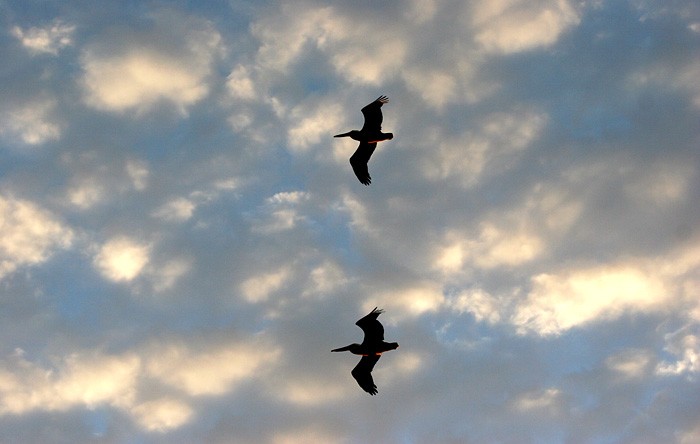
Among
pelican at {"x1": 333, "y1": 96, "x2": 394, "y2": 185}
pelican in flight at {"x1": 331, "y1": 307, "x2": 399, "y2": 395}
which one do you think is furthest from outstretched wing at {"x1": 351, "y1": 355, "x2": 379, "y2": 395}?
pelican at {"x1": 333, "y1": 96, "x2": 394, "y2": 185}

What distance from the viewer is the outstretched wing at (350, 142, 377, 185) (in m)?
39.2

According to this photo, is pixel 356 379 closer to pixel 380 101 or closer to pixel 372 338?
pixel 372 338

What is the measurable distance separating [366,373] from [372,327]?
8.32ft

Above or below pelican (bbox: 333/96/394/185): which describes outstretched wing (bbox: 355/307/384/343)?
below

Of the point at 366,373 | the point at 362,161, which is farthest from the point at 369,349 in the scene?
the point at 362,161

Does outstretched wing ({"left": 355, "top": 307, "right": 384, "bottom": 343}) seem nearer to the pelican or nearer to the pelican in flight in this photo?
the pelican in flight

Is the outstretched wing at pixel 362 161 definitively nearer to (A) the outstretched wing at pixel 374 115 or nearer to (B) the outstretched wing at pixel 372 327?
(A) the outstretched wing at pixel 374 115

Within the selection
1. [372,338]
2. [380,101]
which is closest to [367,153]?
[380,101]

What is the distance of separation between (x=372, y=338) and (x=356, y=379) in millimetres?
2079

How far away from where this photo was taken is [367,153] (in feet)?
129

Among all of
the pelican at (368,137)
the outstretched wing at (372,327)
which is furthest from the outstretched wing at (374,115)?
the outstretched wing at (372,327)

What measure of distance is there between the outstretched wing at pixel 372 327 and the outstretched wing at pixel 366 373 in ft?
3.52

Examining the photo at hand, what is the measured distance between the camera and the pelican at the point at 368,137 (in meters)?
38.1

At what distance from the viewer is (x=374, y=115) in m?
38.2
